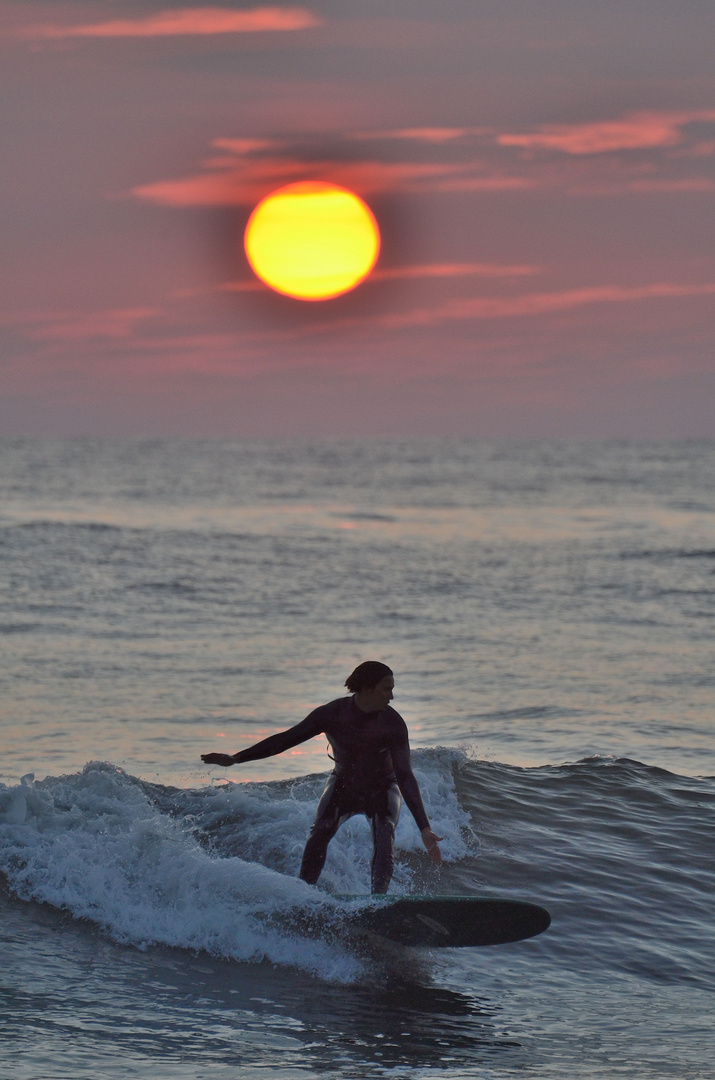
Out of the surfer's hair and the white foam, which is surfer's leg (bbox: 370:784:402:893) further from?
the surfer's hair

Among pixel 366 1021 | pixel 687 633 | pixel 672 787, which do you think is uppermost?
pixel 687 633

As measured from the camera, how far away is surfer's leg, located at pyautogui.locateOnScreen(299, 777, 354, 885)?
8.59 meters

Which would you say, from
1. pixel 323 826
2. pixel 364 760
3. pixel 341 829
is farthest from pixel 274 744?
pixel 341 829

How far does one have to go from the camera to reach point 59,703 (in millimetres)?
16375

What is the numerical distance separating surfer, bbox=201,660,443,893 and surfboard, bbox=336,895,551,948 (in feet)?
0.95

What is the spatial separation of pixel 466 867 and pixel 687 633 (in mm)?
14411

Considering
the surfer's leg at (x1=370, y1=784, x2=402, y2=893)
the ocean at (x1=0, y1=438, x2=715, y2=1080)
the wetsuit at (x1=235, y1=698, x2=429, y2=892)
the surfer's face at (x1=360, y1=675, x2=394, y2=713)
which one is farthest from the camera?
the surfer's leg at (x1=370, y1=784, x2=402, y2=893)

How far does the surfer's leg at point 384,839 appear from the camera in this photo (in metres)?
8.45

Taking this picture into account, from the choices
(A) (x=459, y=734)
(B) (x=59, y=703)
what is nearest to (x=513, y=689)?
(A) (x=459, y=734)

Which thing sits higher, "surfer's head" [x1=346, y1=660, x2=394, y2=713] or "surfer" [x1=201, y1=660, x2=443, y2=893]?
"surfer's head" [x1=346, y1=660, x2=394, y2=713]

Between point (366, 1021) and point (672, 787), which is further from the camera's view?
point (672, 787)

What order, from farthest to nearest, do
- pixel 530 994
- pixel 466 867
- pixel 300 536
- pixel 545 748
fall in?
pixel 300 536 → pixel 545 748 → pixel 466 867 → pixel 530 994

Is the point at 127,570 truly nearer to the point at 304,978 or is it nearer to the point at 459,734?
the point at 459,734

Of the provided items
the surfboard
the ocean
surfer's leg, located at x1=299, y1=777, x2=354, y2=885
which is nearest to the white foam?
the ocean
